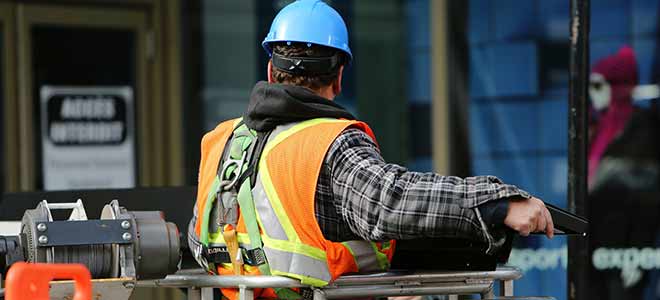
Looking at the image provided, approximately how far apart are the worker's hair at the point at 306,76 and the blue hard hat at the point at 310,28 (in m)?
0.03

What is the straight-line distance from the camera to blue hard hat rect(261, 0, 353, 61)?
343cm

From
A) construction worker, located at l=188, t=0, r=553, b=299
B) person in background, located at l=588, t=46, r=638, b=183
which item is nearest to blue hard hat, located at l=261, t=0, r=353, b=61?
construction worker, located at l=188, t=0, r=553, b=299

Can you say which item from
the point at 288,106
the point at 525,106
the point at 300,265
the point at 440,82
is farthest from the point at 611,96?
the point at 300,265

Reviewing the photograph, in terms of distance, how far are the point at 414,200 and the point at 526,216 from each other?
0.98 ft

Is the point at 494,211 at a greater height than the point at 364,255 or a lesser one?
greater

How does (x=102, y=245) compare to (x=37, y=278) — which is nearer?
(x=37, y=278)

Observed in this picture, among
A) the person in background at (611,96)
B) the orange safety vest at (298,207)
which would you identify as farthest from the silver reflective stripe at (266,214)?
the person in background at (611,96)

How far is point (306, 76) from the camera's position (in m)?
3.44

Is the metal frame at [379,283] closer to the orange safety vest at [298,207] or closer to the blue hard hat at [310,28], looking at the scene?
the orange safety vest at [298,207]

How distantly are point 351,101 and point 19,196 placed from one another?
3.41m

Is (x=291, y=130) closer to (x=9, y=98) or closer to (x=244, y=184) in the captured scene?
(x=244, y=184)

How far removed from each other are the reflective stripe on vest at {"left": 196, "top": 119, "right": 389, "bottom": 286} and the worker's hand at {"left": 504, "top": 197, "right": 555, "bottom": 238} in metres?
0.54

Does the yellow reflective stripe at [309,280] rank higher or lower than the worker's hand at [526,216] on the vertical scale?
lower

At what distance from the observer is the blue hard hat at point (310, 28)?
11.3 ft
